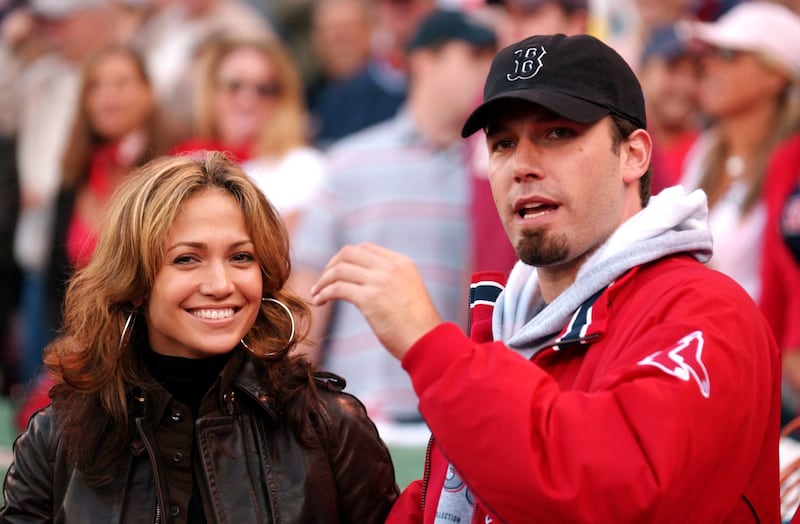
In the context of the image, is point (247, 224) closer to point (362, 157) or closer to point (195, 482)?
point (195, 482)

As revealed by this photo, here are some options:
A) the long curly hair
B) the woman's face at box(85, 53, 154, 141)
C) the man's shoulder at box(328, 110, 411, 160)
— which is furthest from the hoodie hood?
the woman's face at box(85, 53, 154, 141)

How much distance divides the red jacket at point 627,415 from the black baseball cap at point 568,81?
1.37 ft

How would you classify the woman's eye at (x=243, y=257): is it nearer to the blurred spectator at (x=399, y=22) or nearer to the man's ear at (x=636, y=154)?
the man's ear at (x=636, y=154)

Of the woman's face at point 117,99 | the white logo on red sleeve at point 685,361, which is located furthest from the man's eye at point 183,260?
the woman's face at point 117,99

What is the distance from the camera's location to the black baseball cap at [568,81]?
2922mm

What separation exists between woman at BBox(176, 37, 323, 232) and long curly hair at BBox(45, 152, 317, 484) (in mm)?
3574

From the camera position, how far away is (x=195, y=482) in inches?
129

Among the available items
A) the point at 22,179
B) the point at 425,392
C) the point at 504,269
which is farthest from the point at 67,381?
the point at 22,179

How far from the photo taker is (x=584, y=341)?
285 centimetres

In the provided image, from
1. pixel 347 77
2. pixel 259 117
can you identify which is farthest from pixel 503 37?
pixel 347 77

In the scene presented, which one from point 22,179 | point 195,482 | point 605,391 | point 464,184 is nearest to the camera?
point 605,391

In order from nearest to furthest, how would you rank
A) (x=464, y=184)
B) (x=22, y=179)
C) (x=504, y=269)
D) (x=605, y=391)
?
1. (x=605, y=391)
2. (x=504, y=269)
3. (x=464, y=184)
4. (x=22, y=179)

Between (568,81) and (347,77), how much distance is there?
6547 millimetres

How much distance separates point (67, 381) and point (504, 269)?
302 cm
